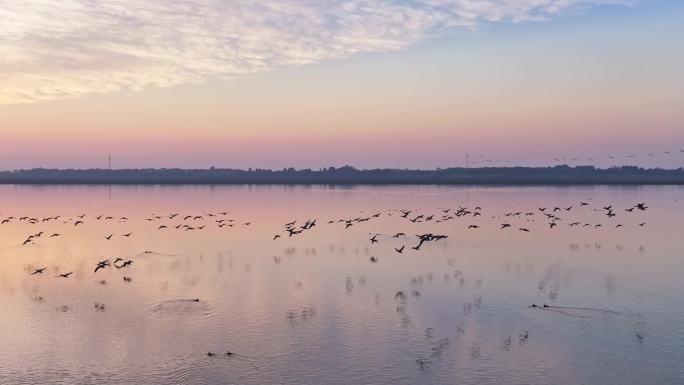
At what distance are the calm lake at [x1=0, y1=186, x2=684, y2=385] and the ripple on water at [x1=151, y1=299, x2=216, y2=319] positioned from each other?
0.30 ft

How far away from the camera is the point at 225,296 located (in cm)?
2697

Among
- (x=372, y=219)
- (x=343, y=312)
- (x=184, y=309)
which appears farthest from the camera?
(x=372, y=219)

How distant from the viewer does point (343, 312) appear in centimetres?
2414

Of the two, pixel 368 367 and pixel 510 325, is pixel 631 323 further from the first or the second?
pixel 368 367

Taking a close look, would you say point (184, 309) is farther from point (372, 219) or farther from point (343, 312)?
point (372, 219)

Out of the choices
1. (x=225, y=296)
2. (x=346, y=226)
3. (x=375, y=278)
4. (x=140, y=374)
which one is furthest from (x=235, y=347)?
(x=346, y=226)

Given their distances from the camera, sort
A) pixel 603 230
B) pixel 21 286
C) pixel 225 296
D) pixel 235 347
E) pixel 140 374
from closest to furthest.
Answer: pixel 140 374 → pixel 235 347 → pixel 225 296 → pixel 21 286 → pixel 603 230

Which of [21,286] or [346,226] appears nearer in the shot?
[21,286]

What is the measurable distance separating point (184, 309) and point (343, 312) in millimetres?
6861

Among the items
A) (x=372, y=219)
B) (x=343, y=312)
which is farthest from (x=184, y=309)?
(x=372, y=219)

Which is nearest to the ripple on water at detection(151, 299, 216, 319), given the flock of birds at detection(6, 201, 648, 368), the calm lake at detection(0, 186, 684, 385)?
the calm lake at detection(0, 186, 684, 385)

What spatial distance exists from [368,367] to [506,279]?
51.6 feet

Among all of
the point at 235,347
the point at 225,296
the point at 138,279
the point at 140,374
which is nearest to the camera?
the point at 140,374

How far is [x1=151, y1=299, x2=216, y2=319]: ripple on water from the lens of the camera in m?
23.7
